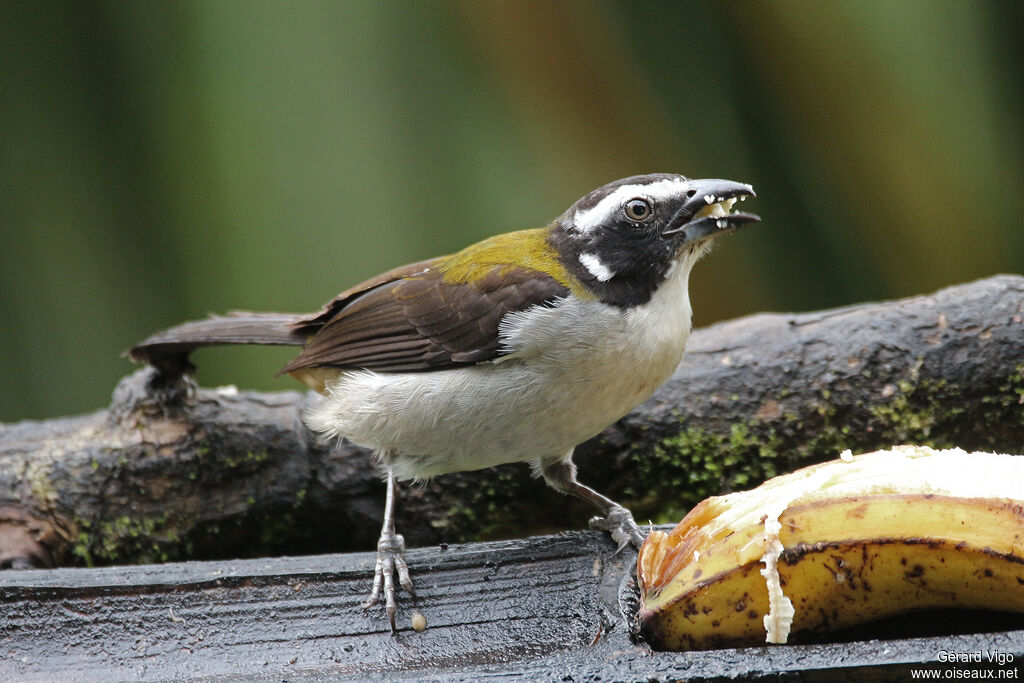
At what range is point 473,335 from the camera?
3068 millimetres

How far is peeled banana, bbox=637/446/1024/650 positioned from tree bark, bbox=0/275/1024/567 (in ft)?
4.59

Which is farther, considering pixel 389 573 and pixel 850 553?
pixel 389 573

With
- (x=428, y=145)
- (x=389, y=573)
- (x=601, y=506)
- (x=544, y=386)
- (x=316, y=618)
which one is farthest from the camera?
(x=428, y=145)

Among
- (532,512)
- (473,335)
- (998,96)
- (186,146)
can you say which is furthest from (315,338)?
(998,96)

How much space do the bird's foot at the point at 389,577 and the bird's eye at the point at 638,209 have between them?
4.09 feet

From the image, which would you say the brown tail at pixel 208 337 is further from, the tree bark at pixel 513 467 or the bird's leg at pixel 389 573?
the bird's leg at pixel 389 573

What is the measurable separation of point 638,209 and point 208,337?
67.1 inches

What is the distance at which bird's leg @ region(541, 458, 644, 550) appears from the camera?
2.90 m

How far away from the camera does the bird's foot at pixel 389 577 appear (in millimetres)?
2562

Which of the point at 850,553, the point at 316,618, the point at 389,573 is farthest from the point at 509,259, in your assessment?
the point at 850,553

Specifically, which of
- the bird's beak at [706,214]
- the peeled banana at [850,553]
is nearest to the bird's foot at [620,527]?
the peeled banana at [850,553]

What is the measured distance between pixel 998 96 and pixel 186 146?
4.08 metres

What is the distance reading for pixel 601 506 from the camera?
3211 mm

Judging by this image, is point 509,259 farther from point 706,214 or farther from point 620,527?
point 620,527
